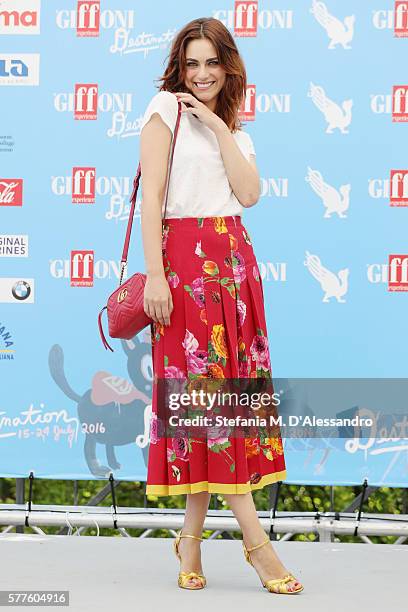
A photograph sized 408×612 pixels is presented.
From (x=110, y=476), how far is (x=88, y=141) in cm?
120

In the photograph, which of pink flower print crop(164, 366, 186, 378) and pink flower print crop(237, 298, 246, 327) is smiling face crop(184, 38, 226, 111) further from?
pink flower print crop(164, 366, 186, 378)

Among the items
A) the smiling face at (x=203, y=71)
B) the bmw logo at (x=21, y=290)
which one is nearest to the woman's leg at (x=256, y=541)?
the smiling face at (x=203, y=71)

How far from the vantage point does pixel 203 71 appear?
2.80 meters

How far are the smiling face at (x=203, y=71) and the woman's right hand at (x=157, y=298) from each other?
1.73 ft

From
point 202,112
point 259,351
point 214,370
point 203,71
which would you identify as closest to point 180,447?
point 214,370

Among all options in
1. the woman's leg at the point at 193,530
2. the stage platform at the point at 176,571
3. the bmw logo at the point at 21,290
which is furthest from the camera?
the bmw logo at the point at 21,290

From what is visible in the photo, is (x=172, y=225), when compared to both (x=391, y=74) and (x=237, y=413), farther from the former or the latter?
(x=391, y=74)

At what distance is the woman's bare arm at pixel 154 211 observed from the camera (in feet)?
8.81

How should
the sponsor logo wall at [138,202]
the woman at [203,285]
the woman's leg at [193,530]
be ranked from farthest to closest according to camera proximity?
the sponsor logo wall at [138,202] → the woman's leg at [193,530] → the woman at [203,285]

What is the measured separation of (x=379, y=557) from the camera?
10.8ft

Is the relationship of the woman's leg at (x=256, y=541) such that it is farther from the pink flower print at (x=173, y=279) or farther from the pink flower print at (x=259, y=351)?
the pink flower print at (x=173, y=279)

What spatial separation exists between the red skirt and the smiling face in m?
0.35

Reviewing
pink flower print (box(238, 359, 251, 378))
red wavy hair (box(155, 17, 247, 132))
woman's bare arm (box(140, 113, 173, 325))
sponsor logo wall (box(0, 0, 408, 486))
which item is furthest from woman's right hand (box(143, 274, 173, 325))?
sponsor logo wall (box(0, 0, 408, 486))

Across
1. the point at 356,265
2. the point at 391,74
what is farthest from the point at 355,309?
the point at 391,74
